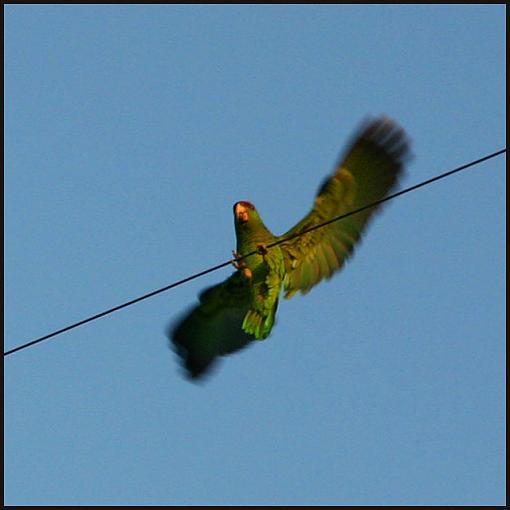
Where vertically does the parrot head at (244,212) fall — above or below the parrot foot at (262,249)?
above

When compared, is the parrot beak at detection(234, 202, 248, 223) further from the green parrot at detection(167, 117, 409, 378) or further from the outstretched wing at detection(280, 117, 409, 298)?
the outstretched wing at detection(280, 117, 409, 298)

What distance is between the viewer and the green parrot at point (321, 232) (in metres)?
9.95

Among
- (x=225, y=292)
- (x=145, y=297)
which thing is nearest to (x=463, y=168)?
(x=145, y=297)

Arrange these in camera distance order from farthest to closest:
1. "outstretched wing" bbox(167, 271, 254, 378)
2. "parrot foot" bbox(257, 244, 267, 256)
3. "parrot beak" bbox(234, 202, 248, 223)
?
1. "outstretched wing" bbox(167, 271, 254, 378)
2. "parrot beak" bbox(234, 202, 248, 223)
3. "parrot foot" bbox(257, 244, 267, 256)

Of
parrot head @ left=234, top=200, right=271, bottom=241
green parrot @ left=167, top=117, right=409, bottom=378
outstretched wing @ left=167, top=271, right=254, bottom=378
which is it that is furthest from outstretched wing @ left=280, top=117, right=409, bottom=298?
outstretched wing @ left=167, top=271, right=254, bottom=378

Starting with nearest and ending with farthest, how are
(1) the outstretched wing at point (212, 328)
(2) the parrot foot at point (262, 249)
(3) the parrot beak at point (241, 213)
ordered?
(2) the parrot foot at point (262, 249) → (3) the parrot beak at point (241, 213) → (1) the outstretched wing at point (212, 328)

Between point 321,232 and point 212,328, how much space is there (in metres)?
1.55

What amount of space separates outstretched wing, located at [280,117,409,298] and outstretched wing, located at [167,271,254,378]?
1.95 ft

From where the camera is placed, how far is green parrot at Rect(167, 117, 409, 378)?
9.95 m

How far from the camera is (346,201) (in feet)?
33.4

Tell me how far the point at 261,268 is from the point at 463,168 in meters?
3.04

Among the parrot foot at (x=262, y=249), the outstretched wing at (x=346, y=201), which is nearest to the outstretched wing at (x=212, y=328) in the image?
the outstretched wing at (x=346, y=201)

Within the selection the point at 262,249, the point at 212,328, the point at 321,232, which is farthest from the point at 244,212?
→ the point at 212,328

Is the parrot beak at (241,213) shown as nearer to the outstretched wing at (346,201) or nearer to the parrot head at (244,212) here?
the parrot head at (244,212)
